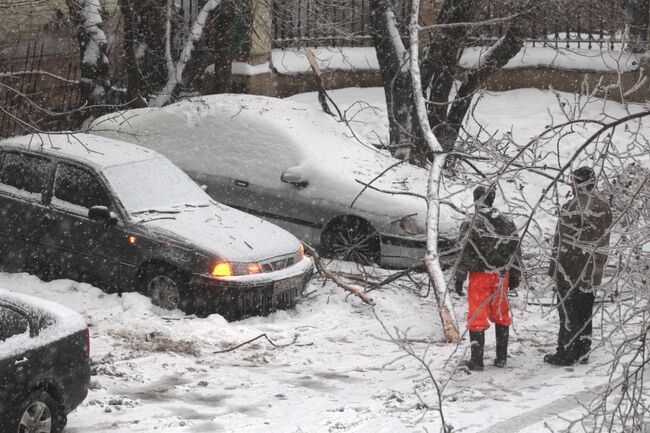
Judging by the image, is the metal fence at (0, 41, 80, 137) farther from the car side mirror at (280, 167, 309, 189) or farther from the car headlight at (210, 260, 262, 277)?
the car headlight at (210, 260, 262, 277)

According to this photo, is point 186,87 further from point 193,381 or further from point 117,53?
point 193,381

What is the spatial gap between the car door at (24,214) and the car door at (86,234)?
154 millimetres

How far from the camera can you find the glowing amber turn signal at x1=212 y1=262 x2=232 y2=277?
940 cm

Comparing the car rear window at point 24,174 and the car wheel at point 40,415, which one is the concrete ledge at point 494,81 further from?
the car wheel at point 40,415

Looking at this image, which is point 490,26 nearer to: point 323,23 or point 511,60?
point 511,60

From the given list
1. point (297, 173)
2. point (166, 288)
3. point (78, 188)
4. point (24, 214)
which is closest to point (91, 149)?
point (78, 188)

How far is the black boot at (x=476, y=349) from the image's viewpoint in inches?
322

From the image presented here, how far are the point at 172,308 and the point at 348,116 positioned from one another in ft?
31.4

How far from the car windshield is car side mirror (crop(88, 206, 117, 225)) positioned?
207 mm

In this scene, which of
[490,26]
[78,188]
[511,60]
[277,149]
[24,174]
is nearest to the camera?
[78,188]

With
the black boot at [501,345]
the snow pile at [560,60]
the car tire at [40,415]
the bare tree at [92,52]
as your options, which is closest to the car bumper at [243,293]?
the black boot at [501,345]

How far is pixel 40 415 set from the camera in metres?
6.39

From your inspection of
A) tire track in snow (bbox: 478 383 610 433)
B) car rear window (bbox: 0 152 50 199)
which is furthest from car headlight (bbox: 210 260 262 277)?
tire track in snow (bbox: 478 383 610 433)

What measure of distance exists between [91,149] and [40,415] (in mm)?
4591
